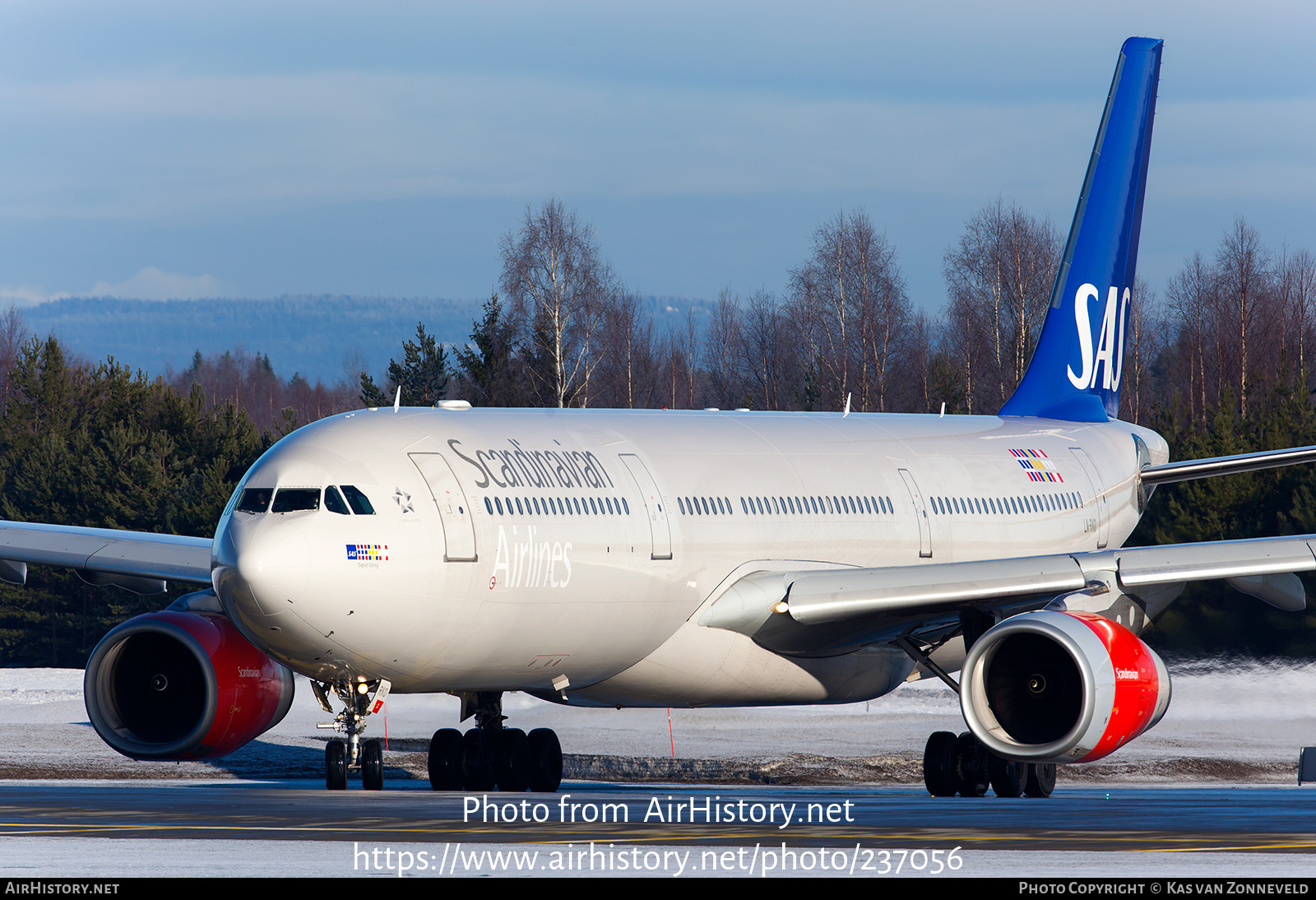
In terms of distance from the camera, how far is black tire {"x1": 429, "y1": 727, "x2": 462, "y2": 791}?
1792 cm

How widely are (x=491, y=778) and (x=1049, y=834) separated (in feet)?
25.8

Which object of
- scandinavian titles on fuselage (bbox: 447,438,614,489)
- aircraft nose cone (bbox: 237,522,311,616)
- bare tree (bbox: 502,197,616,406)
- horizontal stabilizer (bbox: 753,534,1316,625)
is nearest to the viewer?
aircraft nose cone (bbox: 237,522,311,616)

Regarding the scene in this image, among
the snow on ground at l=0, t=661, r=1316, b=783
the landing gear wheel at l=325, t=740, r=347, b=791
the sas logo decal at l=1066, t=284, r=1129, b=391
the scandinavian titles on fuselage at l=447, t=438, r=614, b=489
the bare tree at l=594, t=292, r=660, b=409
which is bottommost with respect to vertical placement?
the snow on ground at l=0, t=661, r=1316, b=783

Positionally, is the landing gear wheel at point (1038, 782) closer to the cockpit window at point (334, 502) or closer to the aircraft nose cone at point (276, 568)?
the cockpit window at point (334, 502)

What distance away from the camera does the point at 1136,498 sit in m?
25.0

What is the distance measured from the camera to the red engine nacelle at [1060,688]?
14797 mm

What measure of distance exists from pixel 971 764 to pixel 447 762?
5.55m

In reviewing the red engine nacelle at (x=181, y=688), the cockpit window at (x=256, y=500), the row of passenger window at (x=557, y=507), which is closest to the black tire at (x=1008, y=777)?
the row of passenger window at (x=557, y=507)

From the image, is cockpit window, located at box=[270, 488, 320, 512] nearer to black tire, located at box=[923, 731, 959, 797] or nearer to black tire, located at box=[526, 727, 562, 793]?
black tire, located at box=[526, 727, 562, 793]

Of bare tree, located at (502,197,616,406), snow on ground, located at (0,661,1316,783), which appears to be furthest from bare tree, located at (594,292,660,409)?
snow on ground, located at (0,661,1316,783)

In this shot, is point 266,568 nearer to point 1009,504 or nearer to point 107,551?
Answer: point 107,551

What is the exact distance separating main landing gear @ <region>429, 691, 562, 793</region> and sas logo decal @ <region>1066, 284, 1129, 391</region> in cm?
1121

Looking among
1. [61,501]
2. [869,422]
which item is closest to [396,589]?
[869,422]
